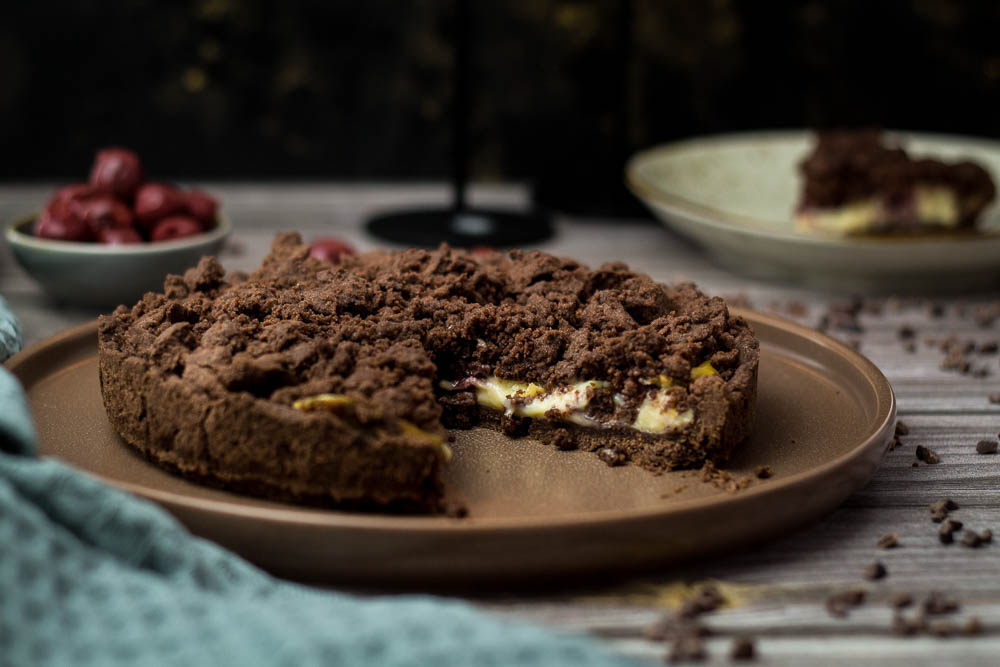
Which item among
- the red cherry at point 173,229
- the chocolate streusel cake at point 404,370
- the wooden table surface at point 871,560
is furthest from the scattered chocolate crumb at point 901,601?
the red cherry at point 173,229

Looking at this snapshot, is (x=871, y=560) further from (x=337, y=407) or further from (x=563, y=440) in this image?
(x=337, y=407)

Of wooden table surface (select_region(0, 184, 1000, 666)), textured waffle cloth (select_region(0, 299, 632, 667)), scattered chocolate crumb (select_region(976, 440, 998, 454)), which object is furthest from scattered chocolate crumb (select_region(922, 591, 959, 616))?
scattered chocolate crumb (select_region(976, 440, 998, 454))

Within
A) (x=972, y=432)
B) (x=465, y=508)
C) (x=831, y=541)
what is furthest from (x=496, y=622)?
(x=972, y=432)

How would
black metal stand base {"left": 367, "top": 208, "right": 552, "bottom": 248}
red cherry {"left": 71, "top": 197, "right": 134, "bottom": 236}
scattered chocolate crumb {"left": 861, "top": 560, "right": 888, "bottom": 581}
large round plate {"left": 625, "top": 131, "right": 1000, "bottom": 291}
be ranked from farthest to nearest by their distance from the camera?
black metal stand base {"left": 367, "top": 208, "right": 552, "bottom": 248} < large round plate {"left": 625, "top": 131, "right": 1000, "bottom": 291} < red cherry {"left": 71, "top": 197, "right": 134, "bottom": 236} < scattered chocolate crumb {"left": 861, "top": 560, "right": 888, "bottom": 581}

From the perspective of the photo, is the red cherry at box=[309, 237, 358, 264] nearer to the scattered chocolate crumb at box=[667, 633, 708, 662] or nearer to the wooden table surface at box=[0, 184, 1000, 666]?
the wooden table surface at box=[0, 184, 1000, 666]

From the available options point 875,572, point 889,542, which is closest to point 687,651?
point 875,572

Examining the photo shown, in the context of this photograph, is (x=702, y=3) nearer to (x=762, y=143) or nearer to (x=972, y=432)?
(x=762, y=143)

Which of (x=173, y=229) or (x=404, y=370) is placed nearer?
(x=404, y=370)
